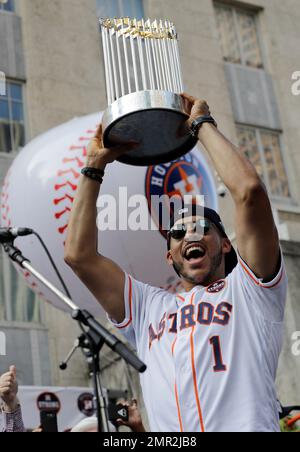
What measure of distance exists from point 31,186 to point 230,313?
2.99 m

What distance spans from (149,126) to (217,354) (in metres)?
0.94

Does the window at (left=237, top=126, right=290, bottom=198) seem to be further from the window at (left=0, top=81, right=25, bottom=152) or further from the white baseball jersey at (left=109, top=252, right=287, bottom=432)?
the white baseball jersey at (left=109, top=252, right=287, bottom=432)

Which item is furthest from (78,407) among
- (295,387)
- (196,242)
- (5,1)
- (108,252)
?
(5,1)

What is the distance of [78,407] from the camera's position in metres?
7.47

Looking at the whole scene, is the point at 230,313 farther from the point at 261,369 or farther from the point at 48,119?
the point at 48,119

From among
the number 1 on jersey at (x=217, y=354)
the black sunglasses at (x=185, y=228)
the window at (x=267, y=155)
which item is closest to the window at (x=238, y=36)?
the window at (x=267, y=155)

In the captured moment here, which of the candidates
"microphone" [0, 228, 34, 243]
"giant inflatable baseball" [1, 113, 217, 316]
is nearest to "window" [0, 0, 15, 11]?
"giant inflatable baseball" [1, 113, 217, 316]

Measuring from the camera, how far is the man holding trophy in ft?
8.04

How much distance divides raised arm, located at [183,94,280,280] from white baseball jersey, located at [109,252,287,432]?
0.06 meters

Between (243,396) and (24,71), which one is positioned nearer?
(243,396)

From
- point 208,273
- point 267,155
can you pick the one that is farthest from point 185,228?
point 267,155

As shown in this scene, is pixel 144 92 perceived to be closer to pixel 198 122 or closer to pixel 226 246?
pixel 198 122

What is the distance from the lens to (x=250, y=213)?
257 cm

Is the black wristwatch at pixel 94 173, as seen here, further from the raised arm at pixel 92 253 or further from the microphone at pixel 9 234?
the microphone at pixel 9 234
